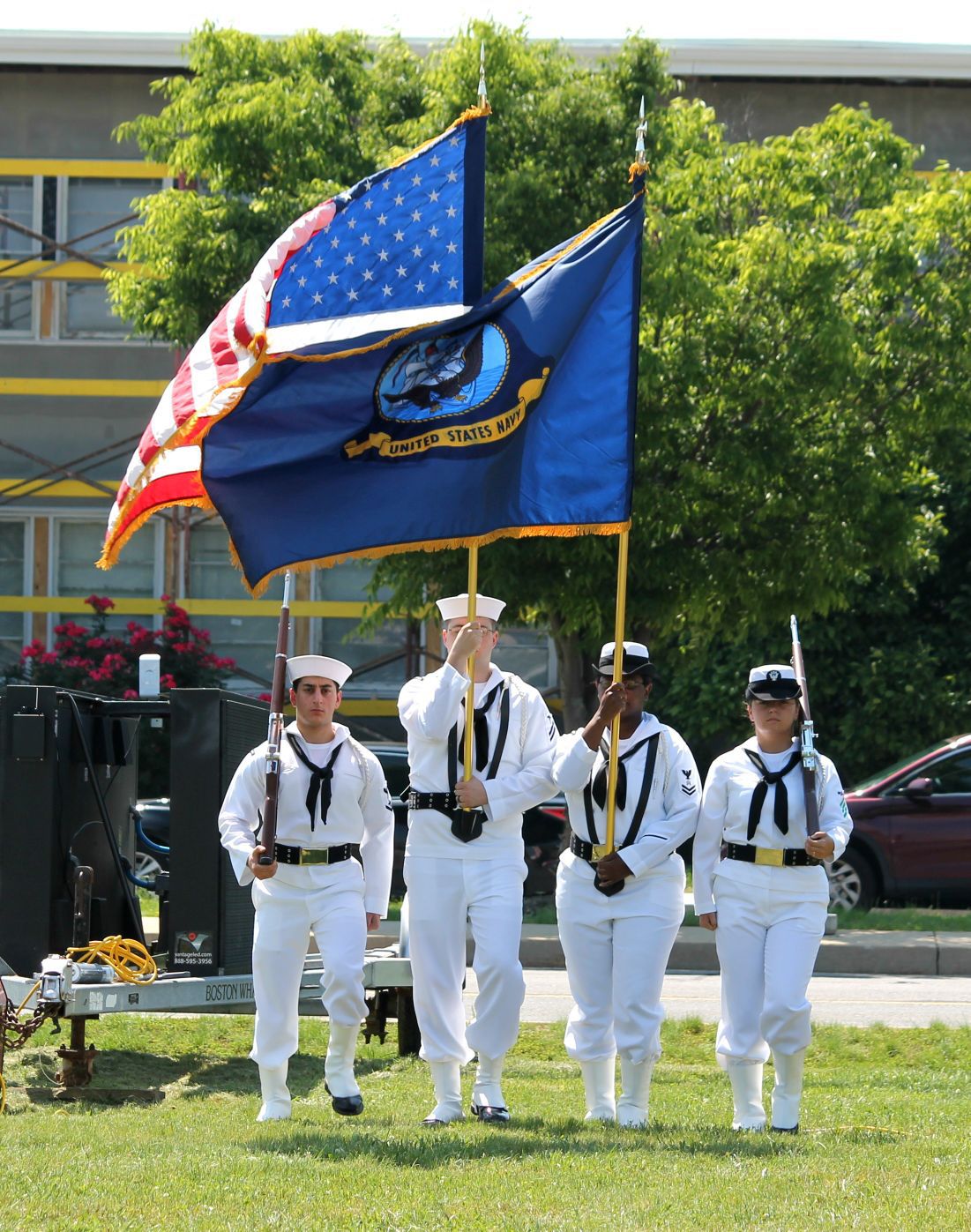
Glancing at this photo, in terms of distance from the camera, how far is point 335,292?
8461 millimetres

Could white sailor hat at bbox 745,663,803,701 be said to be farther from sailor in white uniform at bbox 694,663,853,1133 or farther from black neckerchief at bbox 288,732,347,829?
black neckerchief at bbox 288,732,347,829

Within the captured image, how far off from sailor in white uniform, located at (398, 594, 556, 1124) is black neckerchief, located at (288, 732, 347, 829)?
0.35m

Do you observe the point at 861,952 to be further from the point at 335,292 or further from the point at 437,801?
the point at 335,292

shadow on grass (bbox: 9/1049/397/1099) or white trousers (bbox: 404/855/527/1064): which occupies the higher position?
white trousers (bbox: 404/855/527/1064)

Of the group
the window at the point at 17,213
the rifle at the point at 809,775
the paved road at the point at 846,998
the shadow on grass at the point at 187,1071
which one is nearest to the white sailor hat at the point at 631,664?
the rifle at the point at 809,775

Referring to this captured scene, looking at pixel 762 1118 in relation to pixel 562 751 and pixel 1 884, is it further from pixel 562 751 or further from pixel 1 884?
pixel 1 884

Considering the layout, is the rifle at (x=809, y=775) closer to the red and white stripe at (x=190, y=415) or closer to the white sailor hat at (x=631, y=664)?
the white sailor hat at (x=631, y=664)

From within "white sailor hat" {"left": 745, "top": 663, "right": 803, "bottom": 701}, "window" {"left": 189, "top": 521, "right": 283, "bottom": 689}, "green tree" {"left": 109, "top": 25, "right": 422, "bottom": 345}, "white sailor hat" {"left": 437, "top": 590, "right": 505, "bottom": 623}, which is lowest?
"white sailor hat" {"left": 745, "top": 663, "right": 803, "bottom": 701}

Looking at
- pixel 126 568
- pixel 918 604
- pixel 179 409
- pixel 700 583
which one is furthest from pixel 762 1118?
pixel 126 568

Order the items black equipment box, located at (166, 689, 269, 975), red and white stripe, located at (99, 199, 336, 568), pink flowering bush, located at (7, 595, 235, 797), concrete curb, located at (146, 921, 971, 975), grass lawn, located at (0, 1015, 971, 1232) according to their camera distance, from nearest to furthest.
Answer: grass lawn, located at (0, 1015, 971, 1232) < red and white stripe, located at (99, 199, 336, 568) < black equipment box, located at (166, 689, 269, 975) < concrete curb, located at (146, 921, 971, 975) < pink flowering bush, located at (7, 595, 235, 797)

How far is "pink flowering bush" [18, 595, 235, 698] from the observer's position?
22.9 m

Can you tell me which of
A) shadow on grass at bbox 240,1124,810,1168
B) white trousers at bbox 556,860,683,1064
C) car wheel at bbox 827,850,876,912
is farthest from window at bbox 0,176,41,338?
shadow on grass at bbox 240,1124,810,1168

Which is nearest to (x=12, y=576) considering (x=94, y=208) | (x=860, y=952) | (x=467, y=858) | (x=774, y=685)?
(x=94, y=208)

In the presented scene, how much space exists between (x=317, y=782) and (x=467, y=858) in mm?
714
